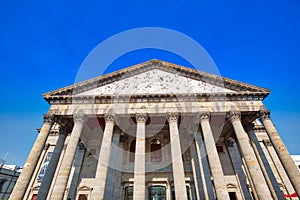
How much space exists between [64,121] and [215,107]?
13.8 meters

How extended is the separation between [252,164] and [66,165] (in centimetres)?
1368

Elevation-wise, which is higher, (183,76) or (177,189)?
(183,76)

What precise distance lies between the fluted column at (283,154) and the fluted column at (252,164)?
1.75 m

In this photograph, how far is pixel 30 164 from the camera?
41.5 ft

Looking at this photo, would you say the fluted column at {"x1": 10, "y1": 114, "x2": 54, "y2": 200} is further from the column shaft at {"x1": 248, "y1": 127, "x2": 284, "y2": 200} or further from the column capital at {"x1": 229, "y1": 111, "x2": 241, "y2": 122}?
the column shaft at {"x1": 248, "y1": 127, "x2": 284, "y2": 200}

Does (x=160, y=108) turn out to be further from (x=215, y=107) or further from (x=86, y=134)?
(x=86, y=134)

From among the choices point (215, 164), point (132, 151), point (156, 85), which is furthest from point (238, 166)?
point (156, 85)

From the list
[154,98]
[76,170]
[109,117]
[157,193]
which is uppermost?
[154,98]

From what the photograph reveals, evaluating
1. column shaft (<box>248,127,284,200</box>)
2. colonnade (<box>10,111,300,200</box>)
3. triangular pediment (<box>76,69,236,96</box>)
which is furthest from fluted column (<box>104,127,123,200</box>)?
column shaft (<box>248,127,284,200</box>)

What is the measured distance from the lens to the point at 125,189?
16469 millimetres

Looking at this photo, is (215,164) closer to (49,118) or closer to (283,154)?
(283,154)

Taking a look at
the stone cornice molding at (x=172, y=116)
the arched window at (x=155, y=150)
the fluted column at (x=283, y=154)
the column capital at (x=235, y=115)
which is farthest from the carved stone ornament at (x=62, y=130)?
the fluted column at (x=283, y=154)

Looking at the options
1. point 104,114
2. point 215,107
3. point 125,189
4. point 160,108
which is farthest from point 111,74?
point 125,189

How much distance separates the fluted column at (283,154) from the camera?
11.8 m
